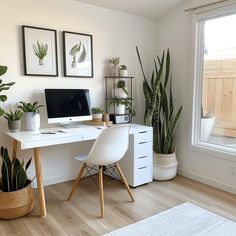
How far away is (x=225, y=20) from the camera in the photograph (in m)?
2.78

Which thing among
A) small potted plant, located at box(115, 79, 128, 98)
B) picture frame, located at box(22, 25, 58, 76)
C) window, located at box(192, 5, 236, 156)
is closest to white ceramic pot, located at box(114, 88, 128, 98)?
small potted plant, located at box(115, 79, 128, 98)

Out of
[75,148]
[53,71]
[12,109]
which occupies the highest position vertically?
[53,71]

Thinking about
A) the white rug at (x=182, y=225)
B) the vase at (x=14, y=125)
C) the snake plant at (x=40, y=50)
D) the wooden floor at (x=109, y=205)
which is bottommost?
Result: the wooden floor at (x=109, y=205)

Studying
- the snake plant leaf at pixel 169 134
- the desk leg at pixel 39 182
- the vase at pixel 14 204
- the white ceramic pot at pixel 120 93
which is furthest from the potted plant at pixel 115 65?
the vase at pixel 14 204

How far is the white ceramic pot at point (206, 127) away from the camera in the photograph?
10.0 feet

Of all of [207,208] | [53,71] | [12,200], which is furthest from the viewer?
[53,71]

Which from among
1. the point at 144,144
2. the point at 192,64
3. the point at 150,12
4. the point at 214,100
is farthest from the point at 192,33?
the point at 144,144

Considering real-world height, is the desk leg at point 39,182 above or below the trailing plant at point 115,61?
below

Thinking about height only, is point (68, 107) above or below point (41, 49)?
below

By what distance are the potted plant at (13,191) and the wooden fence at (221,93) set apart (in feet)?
7.39

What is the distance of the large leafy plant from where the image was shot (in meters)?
3.10

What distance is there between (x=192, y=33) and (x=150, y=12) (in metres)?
0.68

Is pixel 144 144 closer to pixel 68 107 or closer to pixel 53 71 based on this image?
pixel 68 107

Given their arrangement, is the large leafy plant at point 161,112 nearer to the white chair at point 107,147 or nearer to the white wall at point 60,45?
the white wall at point 60,45
